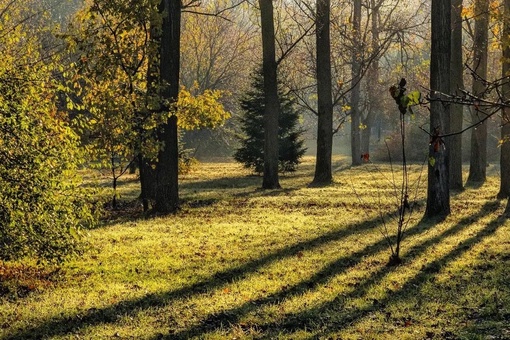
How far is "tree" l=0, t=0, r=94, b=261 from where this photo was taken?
21.2 feet

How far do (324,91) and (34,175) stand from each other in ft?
51.9

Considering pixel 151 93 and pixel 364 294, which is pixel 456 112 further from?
pixel 364 294

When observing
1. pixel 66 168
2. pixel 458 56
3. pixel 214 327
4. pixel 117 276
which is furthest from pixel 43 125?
pixel 458 56

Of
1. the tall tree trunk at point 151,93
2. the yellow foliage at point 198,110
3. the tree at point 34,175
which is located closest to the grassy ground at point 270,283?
the tree at point 34,175

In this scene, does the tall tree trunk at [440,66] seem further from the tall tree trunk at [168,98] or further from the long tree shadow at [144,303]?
the tall tree trunk at [168,98]

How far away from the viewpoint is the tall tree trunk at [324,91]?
808 inches

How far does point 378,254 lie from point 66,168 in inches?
213

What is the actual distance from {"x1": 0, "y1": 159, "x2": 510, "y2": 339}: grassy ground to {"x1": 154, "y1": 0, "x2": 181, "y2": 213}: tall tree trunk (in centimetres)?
102

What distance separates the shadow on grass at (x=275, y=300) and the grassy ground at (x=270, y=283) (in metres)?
0.02

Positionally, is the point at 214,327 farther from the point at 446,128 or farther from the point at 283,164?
the point at 283,164

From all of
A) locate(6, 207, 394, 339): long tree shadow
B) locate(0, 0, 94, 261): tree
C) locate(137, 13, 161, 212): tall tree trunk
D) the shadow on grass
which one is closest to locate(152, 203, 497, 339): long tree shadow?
the shadow on grass

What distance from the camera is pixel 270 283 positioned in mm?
7473

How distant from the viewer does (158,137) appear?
13461 mm

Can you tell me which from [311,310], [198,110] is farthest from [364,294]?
[198,110]
